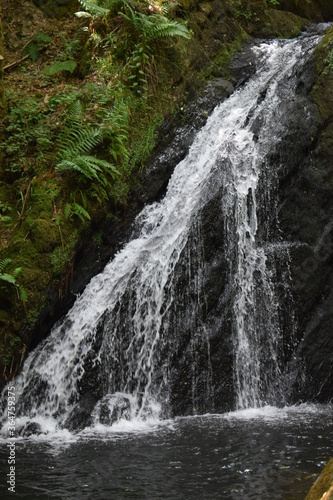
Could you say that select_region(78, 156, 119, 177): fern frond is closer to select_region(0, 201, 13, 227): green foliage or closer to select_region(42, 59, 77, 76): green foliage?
select_region(0, 201, 13, 227): green foliage

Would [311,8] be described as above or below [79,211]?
above

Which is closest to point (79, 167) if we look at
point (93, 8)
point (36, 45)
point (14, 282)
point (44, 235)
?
point (44, 235)

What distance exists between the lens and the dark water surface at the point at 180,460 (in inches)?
165

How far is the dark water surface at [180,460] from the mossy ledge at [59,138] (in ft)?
5.84

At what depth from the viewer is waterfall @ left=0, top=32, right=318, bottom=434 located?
644 cm

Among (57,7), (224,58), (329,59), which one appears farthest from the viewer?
(224,58)

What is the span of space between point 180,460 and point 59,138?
4787 millimetres

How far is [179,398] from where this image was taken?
656 centimetres

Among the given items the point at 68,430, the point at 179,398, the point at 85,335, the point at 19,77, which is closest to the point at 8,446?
the point at 68,430

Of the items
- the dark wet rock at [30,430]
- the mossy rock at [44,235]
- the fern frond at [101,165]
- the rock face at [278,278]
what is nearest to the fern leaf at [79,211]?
the mossy rock at [44,235]

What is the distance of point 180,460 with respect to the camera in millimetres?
4766

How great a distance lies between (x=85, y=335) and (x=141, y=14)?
5345 millimetres

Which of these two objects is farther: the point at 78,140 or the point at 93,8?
the point at 93,8

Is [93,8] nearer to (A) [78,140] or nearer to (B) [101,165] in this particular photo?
(A) [78,140]
